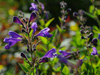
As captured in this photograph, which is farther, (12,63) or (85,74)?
(12,63)

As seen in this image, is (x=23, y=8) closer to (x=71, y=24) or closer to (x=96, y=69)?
(x=71, y=24)

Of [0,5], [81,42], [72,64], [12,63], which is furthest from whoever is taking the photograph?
[0,5]

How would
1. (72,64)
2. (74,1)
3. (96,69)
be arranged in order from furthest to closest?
(74,1) < (72,64) < (96,69)

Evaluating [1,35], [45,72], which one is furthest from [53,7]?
[45,72]

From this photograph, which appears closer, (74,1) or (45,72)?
(45,72)

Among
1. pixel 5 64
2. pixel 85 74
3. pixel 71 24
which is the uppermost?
pixel 85 74

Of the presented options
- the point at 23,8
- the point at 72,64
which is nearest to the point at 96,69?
the point at 72,64

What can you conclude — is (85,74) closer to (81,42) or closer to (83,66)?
(83,66)

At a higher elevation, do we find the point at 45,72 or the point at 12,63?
the point at 45,72

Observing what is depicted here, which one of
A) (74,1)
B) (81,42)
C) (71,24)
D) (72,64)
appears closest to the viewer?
(72,64)
